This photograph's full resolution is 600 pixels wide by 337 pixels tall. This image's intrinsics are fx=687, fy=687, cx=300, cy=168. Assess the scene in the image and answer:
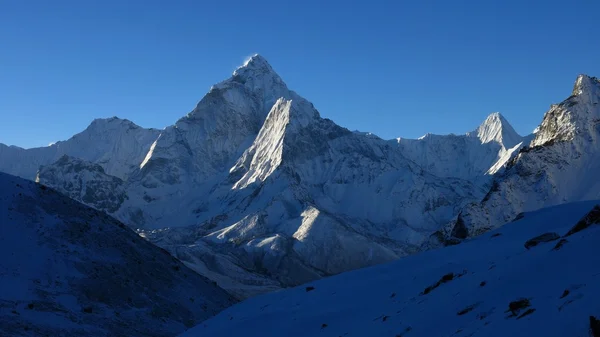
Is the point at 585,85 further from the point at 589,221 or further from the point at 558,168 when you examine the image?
the point at 589,221

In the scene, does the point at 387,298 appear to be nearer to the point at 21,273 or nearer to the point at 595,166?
the point at 21,273

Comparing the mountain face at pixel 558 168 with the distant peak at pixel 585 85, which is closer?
the mountain face at pixel 558 168

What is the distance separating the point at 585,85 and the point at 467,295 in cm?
13925

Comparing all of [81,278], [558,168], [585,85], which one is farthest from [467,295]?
[585,85]

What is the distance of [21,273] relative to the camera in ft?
145

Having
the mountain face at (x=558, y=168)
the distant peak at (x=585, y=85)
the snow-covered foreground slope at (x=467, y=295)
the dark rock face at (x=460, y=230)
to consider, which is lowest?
the snow-covered foreground slope at (x=467, y=295)

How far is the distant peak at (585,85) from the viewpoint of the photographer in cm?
14518

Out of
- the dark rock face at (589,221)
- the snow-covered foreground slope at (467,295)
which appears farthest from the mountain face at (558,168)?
the dark rock face at (589,221)

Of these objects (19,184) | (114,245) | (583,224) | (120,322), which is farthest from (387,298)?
(19,184)

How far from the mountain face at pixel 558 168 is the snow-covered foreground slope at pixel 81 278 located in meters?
65.6

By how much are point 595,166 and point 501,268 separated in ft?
405

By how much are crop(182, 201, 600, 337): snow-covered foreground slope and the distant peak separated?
119 m

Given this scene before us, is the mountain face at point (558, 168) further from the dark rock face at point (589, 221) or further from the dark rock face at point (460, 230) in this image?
the dark rock face at point (589, 221)

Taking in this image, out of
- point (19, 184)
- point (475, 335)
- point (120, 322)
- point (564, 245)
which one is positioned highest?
point (19, 184)
